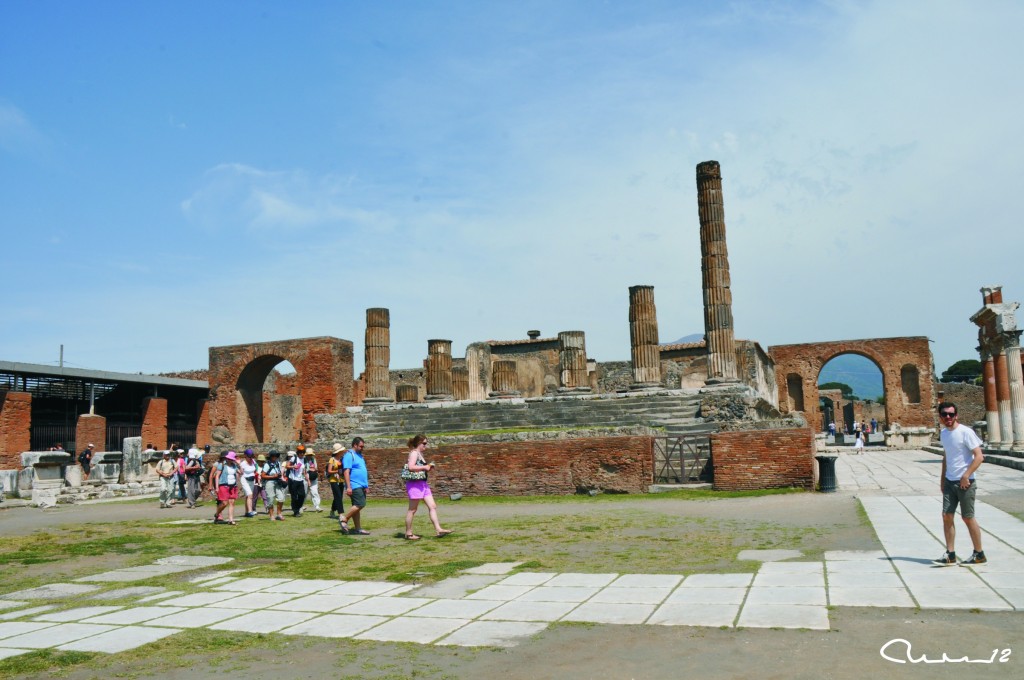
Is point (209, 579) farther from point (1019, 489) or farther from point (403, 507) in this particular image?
point (1019, 489)

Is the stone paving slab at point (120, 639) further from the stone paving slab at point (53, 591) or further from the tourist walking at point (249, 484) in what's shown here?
the tourist walking at point (249, 484)

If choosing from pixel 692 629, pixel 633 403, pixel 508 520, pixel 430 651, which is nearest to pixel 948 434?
pixel 692 629

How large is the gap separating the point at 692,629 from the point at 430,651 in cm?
153

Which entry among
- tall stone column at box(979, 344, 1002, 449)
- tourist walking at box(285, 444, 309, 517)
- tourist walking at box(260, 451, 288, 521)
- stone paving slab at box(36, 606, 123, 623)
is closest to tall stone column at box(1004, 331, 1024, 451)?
tall stone column at box(979, 344, 1002, 449)

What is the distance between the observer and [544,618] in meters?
5.35

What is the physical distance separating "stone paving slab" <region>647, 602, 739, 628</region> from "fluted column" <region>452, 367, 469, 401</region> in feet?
98.6

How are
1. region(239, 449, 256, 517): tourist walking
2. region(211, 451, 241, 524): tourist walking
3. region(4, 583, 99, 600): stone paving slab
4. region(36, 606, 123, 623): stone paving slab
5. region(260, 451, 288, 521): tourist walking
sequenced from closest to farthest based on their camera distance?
region(36, 606, 123, 623): stone paving slab
region(4, 583, 99, 600): stone paving slab
region(211, 451, 241, 524): tourist walking
region(260, 451, 288, 521): tourist walking
region(239, 449, 256, 517): tourist walking

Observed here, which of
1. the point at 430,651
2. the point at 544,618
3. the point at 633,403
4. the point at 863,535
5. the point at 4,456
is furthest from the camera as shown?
the point at 4,456

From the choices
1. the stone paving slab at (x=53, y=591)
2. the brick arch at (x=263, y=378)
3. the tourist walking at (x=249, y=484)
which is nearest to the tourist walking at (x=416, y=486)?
the stone paving slab at (x=53, y=591)

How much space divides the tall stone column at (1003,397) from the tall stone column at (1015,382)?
91 mm

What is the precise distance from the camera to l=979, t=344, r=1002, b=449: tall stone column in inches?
873

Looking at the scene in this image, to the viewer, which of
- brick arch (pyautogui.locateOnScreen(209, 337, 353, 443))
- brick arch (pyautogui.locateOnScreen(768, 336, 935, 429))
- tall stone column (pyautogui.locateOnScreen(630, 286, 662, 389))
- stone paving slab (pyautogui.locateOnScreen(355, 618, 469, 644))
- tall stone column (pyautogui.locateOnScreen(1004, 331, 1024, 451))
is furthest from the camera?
brick arch (pyautogui.locateOnScreen(768, 336, 935, 429))

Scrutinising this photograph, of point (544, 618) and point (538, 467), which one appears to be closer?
point (544, 618)

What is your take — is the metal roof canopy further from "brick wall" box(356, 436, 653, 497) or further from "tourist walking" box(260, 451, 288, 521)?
"tourist walking" box(260, 451, 288, 521)
